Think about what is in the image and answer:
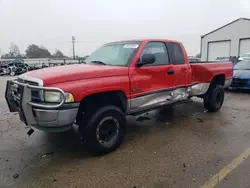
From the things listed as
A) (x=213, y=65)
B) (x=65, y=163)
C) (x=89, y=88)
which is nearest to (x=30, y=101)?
(x=89, y=88)

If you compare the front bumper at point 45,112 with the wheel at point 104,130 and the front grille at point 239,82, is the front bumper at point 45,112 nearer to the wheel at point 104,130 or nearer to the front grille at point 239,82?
the wheel at point 104,130

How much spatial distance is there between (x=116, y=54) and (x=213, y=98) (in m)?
3.23

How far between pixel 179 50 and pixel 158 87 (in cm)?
130

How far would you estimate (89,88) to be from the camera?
10.6 ft

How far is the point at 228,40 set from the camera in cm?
3050

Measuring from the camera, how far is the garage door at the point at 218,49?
3068 centimetres

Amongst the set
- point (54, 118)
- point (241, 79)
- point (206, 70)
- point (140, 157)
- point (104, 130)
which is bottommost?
point (140, 157)

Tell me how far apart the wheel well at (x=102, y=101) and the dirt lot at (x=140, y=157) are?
741 millimetres

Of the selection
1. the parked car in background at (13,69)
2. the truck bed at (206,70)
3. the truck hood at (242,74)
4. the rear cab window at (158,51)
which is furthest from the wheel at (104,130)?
the parked car in background at (13,69)

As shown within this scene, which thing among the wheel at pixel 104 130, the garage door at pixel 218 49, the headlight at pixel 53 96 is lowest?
the wheel at pixel 104 130

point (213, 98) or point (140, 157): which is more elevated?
point (213, 98)

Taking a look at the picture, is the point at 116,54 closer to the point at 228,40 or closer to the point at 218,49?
the point at 228,40

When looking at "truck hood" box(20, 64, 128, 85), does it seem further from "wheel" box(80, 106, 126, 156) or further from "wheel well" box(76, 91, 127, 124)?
"wheel" box(80, 106, 126, 156)

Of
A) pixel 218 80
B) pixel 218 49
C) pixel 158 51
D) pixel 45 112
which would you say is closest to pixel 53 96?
pixel 45 112
